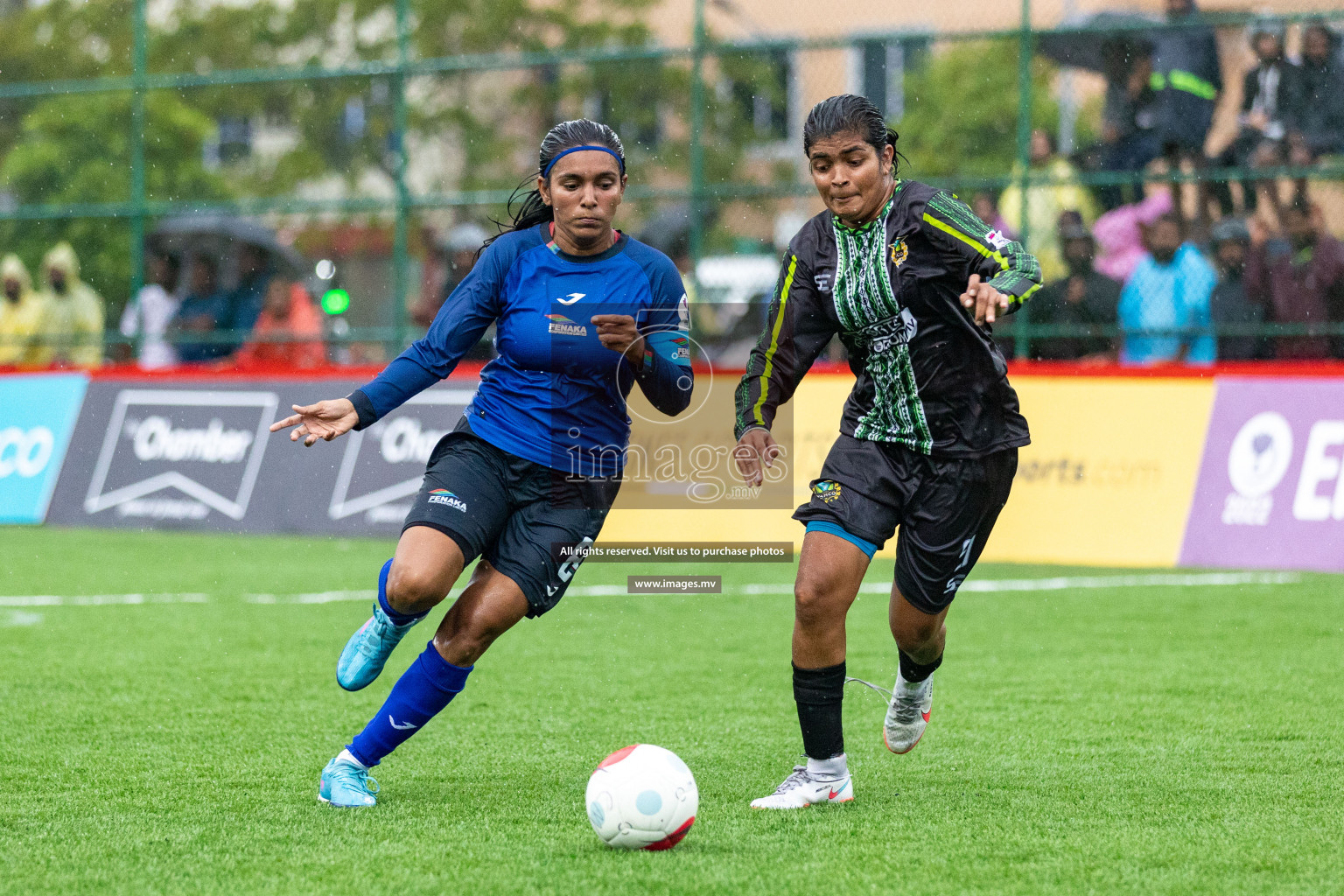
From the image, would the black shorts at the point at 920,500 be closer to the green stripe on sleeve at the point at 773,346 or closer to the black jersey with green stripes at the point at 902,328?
the black jersey with green stripes at the point at 902,328

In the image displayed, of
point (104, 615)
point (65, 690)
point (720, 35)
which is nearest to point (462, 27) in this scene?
point (720, 35)

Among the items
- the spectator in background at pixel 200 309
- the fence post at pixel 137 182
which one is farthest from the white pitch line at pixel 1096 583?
the fence post at pixel 137 182

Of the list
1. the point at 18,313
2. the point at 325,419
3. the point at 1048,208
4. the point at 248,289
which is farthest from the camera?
the point at 18,313

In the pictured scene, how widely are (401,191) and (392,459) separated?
307 cm

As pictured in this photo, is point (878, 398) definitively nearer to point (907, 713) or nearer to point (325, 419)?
point (907, 713)

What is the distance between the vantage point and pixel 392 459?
12289 mm

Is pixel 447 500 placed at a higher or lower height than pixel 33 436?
higher

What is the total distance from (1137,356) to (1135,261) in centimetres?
69

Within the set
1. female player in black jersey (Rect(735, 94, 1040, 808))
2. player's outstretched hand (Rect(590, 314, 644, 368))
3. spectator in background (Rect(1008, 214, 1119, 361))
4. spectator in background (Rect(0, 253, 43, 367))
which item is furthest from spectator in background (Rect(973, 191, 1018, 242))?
spectator in background (Rect(0, 253, 43, 367))

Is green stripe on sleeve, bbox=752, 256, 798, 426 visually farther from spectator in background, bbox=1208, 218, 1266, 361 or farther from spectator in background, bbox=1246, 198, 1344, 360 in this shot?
spectator in background, bbox=1246, 198, 1344, 360

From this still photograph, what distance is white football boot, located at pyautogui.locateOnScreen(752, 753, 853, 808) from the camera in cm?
489

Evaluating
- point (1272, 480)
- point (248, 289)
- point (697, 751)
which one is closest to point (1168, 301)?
point (1272, 480)

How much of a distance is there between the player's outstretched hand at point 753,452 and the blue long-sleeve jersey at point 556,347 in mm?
285

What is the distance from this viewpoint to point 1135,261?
11.8 meters
